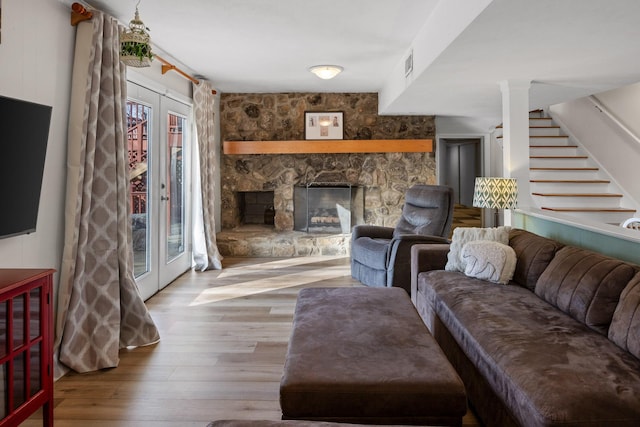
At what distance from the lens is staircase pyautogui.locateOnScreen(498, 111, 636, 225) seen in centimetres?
529

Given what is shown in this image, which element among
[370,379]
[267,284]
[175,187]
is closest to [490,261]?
[370,379]

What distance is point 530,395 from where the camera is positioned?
1477 mm

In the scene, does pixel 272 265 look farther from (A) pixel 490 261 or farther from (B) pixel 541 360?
(B) pixel 541 360

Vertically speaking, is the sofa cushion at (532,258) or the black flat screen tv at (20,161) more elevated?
the black flat screen tv at (20,161)

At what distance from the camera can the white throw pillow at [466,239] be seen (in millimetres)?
3129

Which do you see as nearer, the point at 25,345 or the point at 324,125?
the point at 25,345

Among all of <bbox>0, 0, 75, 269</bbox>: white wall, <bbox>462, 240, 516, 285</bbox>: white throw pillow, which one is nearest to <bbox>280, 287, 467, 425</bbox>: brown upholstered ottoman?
<bbox>462, 240, 516, 285</bbox>: white throw pillow

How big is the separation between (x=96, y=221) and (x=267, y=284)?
2.13 meters

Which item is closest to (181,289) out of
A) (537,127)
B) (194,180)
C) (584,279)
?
(194,180)

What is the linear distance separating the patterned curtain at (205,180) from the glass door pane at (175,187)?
22cm

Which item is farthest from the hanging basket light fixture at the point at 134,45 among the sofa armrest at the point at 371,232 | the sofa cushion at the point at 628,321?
the sofa armrest at the point at 371,232

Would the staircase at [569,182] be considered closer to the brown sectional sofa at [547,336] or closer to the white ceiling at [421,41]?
the white ceiling at [421,41]

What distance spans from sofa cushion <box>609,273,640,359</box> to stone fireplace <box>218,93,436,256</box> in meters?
4.73

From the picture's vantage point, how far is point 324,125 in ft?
21.6
